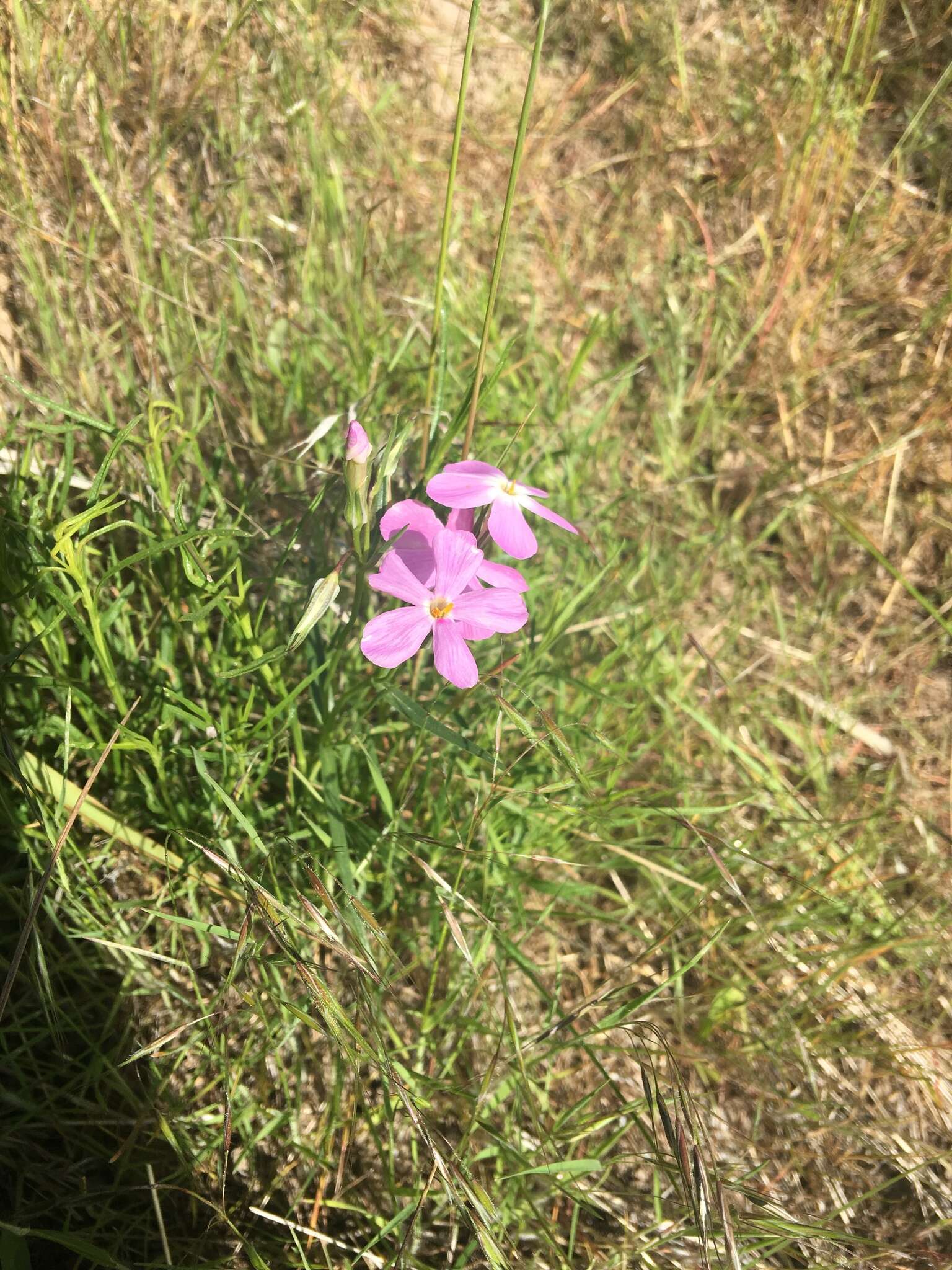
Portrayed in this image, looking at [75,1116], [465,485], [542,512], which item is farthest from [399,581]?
[75,1116]

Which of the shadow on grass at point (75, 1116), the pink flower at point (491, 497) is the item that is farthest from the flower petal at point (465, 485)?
the shadow on grass at point (75, 1116)

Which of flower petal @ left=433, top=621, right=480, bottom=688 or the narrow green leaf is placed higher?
flower petal @ left=433, top=621, right=480, bottom=688

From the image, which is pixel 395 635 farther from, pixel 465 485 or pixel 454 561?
pixel 465 485

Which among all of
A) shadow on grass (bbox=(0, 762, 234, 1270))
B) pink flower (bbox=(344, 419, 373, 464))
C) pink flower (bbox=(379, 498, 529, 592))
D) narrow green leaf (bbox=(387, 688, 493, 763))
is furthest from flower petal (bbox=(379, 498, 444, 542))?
shadow on grass (bbox=(0, 762, 234, 1270))

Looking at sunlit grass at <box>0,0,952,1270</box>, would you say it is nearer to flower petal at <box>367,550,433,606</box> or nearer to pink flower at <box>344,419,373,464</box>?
pink flower at <box>344,419,373,464</box>

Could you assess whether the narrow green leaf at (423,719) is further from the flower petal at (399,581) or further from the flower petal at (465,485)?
the flower petal at (465,485)

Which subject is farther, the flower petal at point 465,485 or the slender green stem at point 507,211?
the flower petal at point 465,485

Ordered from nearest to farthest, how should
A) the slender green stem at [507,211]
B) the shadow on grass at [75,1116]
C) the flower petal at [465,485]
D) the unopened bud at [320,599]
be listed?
1. the slender green stem at [507,211]
2. the unopened bud at [320,599]
3. the flower petal at [465,485]
4. the shadow on grass at [75,1116]

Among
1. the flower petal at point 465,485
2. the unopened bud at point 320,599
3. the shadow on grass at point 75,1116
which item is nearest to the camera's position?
the unopened bud at point 320,599
